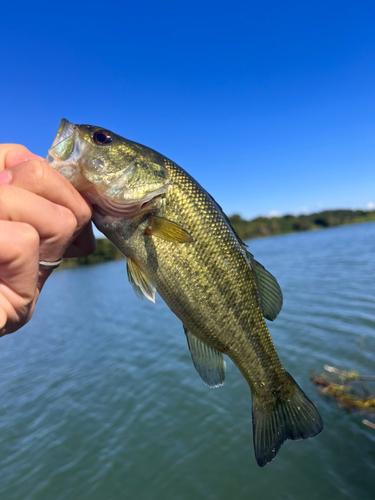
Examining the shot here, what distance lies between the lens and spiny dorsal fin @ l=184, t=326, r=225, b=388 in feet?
8.57

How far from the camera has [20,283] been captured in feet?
5.62

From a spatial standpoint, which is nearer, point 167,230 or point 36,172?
point 36,172

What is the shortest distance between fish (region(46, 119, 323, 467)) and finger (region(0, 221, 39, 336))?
0.87 metres

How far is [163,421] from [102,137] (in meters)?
8.15

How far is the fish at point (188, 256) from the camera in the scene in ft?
8.18

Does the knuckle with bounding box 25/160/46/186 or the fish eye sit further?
the fish eye

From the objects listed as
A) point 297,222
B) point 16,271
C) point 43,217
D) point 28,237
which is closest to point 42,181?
point 43,217

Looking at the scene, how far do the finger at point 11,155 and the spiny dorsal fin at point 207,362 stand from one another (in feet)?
6.03

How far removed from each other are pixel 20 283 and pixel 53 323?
2173 centimetres

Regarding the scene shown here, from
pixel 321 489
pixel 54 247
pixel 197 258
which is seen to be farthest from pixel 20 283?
pixel 321 489

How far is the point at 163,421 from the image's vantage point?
840 cm

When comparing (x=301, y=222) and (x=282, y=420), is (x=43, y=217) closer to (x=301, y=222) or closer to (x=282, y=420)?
(x=282, y=420)

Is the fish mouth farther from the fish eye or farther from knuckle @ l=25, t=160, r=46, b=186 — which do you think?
knuckle @ l=25, t=160, r=46, b=186

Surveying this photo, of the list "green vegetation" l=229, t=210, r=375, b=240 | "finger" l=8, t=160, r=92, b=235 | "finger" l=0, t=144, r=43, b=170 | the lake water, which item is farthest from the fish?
"green vegetation" l=229, t=210, r=375, b=240
